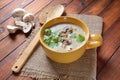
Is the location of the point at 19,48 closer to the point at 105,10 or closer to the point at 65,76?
the point at 65,76

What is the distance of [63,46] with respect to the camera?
1.63 feet

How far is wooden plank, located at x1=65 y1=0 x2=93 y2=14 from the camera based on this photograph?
29.2 inches

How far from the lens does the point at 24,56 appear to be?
55 centimetres

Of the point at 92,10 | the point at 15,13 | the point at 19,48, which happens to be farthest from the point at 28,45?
the point at 92,10

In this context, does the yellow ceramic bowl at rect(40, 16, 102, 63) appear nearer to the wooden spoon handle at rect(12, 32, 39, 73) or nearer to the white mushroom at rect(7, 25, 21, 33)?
the wooden spoon handle at rect(12, 32, 39, 73)

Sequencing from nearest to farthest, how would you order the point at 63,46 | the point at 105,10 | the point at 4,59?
the point at 63,46
the point at 4,59
the point at 105,10

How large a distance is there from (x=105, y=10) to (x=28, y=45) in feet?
1.05

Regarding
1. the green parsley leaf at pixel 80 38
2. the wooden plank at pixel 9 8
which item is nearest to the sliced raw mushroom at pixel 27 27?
the wooden plank at pixel 9 8

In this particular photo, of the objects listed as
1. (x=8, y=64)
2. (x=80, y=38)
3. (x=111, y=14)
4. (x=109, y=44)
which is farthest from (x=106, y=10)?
(x=8, y=64)

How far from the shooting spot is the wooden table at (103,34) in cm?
57

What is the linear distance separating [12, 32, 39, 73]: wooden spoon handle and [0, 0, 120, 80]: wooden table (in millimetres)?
29

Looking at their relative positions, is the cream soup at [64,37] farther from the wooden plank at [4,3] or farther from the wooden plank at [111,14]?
the wooden plank at [4,3]

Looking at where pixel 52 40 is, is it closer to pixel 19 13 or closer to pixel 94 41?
pixel 94 41

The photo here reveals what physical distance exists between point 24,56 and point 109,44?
0.26 meters
